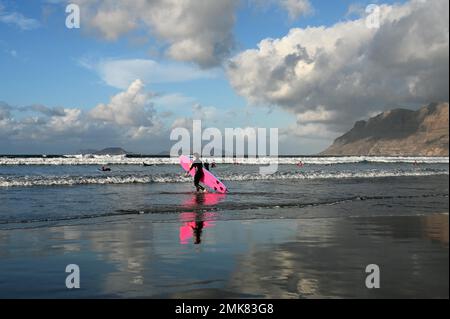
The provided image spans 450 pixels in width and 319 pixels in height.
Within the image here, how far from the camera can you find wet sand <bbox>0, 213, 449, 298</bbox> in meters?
6.14

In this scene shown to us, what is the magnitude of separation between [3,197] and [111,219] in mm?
9593

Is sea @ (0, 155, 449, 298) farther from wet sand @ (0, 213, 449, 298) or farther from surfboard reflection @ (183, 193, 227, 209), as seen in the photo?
surfboard reflection @ (183, 193, 227, 209)

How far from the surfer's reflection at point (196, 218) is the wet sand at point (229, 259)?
0.06 metres

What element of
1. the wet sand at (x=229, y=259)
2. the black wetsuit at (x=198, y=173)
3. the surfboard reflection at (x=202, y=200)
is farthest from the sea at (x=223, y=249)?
the black wetsuit at (x=198, y=173)

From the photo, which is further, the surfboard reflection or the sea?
the surfboard reflection

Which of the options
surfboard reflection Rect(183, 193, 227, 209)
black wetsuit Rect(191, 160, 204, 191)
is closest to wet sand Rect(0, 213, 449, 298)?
surfboard reflection Rect(183, 193, 227, 209)

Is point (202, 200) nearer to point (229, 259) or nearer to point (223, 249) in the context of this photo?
point (223, 249)

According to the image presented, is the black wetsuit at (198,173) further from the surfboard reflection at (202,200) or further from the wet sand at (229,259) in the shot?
the wet sand at (229,259)

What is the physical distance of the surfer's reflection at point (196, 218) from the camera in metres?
10.7

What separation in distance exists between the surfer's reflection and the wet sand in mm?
56
